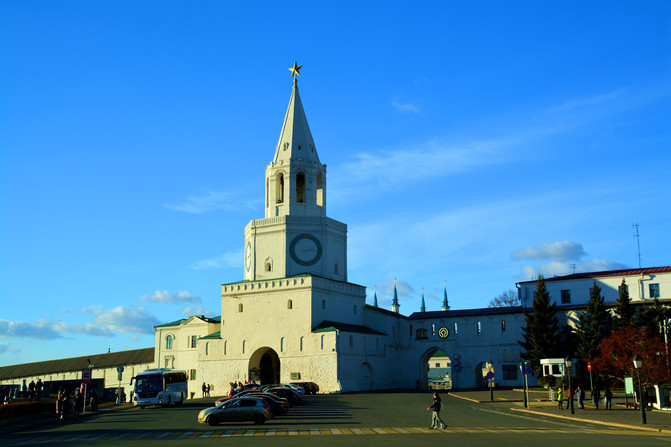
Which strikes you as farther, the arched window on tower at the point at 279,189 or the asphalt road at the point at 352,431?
the arched window on tower at the point at 279,189

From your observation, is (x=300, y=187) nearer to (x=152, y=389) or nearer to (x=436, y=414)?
(x=152, y=389)

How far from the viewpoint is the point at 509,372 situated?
6819cm

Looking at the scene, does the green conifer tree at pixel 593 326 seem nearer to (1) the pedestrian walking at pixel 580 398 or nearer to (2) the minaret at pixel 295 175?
(1) the pedestrian walking at pixel 580 398

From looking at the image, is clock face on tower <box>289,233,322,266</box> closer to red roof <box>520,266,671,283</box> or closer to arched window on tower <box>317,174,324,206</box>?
arched window on tower <box>317,174,324,206</box>

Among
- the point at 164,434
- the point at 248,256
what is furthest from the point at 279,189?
the point at 164,434

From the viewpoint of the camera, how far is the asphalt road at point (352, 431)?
2275 centimetres

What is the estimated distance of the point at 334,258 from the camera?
2687 inches

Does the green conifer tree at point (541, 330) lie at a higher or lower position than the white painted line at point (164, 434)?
higher

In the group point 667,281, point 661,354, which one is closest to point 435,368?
point 667,281

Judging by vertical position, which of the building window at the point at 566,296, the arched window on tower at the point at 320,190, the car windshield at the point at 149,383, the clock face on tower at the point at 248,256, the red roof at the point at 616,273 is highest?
the arched window on tower at the point at 320,190

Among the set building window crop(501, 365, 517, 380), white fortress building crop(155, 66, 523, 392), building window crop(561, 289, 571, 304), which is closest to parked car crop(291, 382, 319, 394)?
white fortress building crop(155, 66, 523, 392)

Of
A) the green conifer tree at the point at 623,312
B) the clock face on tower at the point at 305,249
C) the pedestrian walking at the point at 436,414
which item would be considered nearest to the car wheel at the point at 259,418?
the pedestrian walking at the point at 436,414

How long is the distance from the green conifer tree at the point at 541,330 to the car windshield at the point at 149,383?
116ft

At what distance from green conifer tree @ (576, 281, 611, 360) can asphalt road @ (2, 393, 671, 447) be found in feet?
82.4
